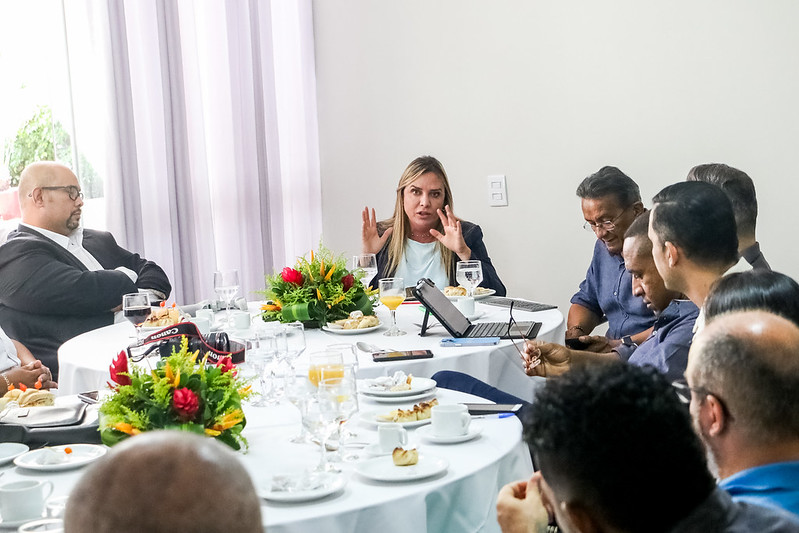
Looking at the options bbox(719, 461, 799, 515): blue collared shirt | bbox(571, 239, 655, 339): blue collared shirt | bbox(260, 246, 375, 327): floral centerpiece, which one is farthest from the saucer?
bbox(571, 239, 655, 339): blue collared shirt

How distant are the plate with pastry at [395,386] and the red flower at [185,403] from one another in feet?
1.95

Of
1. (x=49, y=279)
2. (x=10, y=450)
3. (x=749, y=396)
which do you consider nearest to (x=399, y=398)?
(x=10, y=450)

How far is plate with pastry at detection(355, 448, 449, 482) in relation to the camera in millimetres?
1676

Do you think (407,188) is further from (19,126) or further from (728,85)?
(19,126)

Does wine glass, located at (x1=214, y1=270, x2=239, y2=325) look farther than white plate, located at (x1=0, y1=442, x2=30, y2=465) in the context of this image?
Yes

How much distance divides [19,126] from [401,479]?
378 centimetres

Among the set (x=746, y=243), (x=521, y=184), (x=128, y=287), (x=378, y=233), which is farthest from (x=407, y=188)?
(x=746, y=243)

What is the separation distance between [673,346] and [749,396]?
1093 mm

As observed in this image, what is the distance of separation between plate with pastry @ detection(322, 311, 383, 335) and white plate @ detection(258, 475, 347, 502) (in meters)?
1.62

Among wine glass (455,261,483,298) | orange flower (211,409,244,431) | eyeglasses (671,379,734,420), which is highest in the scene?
eyeglasses (671,379,734,420)

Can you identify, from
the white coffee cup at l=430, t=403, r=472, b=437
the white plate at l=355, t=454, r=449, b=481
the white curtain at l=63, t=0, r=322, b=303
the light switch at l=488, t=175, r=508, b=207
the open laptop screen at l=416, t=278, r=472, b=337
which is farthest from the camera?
the light switch at l=488, t=175, r=508, b=207

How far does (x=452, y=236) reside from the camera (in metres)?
4.46

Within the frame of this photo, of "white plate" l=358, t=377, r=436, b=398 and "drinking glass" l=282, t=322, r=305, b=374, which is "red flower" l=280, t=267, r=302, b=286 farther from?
"white plate" l=358, t=377, r=436, b=398

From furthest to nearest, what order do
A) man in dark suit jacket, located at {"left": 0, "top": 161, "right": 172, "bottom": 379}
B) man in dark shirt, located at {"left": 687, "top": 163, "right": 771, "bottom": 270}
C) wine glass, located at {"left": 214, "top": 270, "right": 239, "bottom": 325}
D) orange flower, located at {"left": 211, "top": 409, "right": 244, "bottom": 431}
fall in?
man in dark suit jacket, located at {"left": 0, "top": 161, "right": 172, "bottom": 379} < wine glass, located at {"left": 214, "top": 270, "right": 239, "bottom": 325} < man in dark shirt, located at {"left": 687, "top": 163, "right": 771, "bottom": 270} < orange flower, located at {"left": 211, "top": 409, "right": 244, "bottom": 431}
